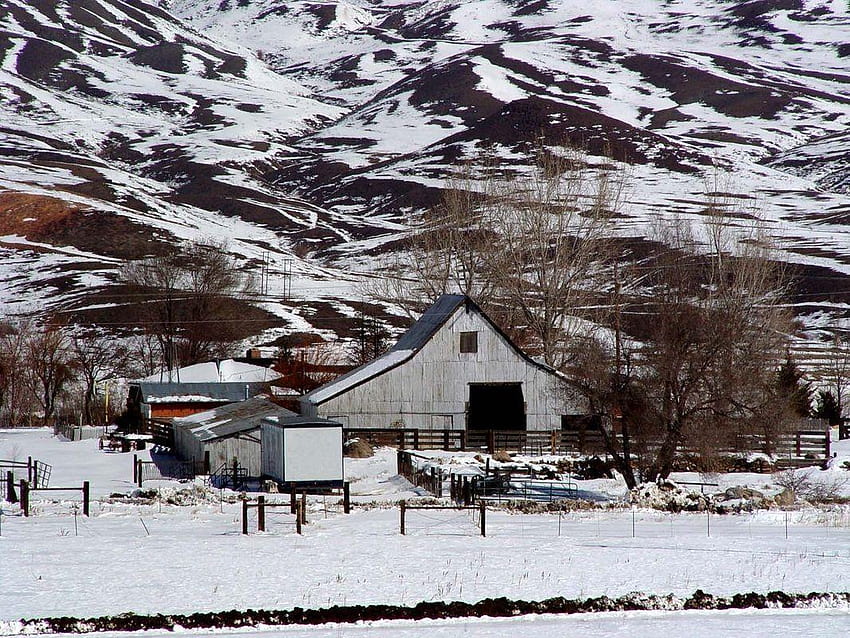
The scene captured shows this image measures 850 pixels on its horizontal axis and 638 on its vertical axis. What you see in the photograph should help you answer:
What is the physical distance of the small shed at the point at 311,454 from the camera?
3516 cm

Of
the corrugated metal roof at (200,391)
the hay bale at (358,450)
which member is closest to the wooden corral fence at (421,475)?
the hay bale at (358,450)

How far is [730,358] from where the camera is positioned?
34.2 meters

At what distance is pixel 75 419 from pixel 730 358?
67266 millimetres

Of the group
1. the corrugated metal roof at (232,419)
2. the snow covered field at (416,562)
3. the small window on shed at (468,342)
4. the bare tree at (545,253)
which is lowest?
the snow covered field at (416,562)

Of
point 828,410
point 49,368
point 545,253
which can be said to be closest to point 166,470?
point 545,253

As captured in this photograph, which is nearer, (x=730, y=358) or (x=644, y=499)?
(x=644, y=499)

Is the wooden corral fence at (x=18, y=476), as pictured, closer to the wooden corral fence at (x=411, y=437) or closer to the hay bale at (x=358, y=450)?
the hay bale at (x=358, y=450)

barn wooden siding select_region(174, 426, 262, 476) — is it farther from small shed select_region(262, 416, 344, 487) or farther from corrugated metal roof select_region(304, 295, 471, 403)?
small shed select_region(262, 416, 344, 487)

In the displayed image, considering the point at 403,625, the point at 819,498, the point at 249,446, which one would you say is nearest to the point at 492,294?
the point at 249,446

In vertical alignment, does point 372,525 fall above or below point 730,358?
below

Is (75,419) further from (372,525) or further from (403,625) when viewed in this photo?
(403,625)

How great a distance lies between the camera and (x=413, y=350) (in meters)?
49.7

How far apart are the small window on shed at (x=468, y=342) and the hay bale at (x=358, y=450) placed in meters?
7.85

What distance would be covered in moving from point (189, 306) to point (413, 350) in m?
74.7
